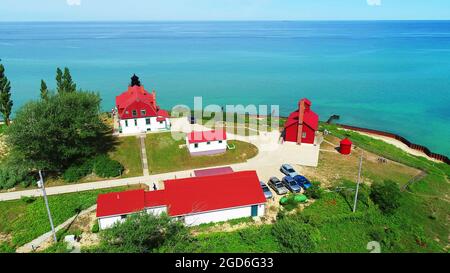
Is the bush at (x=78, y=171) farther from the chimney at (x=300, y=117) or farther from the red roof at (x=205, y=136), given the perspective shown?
the chimney at (x=300, y=117)

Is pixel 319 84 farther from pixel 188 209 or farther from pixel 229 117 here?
pixel 188 209

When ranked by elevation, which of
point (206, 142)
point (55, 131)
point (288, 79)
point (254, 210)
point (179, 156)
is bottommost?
point (254, 210)

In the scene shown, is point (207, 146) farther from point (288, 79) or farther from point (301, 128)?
point (288, 79)

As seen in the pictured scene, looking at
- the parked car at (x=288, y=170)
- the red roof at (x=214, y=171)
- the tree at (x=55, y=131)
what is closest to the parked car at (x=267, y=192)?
the parked car at (x=288, y=170)

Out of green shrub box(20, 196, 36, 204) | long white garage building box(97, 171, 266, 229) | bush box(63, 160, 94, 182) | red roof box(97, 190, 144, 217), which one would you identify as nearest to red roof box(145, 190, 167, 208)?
long white garage building box(97, 171, 266, 229)

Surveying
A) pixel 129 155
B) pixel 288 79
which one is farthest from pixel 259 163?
pixel 288 79

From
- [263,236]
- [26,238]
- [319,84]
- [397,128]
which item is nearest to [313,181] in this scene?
[263,236]
